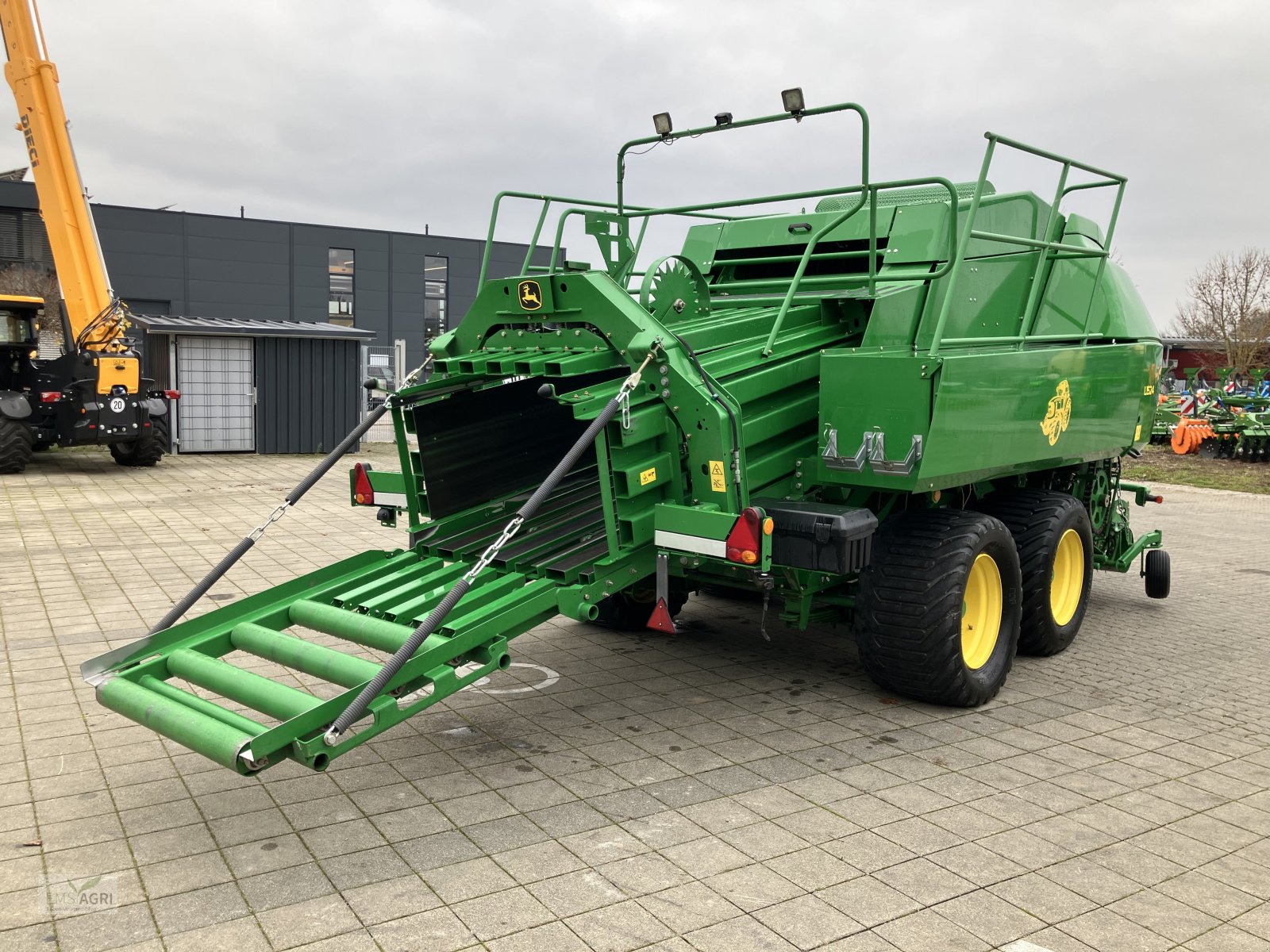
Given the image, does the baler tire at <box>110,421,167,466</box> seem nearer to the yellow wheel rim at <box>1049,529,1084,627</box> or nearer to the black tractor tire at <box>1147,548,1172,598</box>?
the yellow wheel rim at <box>1049,529,1084,627</box>

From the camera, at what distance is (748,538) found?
4.55 m

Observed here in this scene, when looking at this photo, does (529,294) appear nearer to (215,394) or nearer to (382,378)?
(215,394)

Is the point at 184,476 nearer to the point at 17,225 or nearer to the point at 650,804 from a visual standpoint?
the point at 650,804

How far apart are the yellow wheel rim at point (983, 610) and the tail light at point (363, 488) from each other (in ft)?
10.9

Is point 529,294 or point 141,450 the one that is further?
point 141,450

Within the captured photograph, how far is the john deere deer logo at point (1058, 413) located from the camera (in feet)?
19.2

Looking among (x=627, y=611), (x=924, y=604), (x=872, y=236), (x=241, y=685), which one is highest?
(x=872, y=236)

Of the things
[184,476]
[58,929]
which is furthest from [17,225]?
[58,929]

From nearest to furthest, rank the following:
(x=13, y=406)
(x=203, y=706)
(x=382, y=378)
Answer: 1. (x=203, y=706)
2. (x=13, y=406)
3. (x=382, y=378)

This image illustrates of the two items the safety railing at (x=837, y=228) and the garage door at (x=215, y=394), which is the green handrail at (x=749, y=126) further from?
the garage door at (x=215, y=394)

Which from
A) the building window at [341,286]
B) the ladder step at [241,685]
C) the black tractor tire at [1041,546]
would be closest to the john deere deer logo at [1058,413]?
the black tractor tire at [1041,546]

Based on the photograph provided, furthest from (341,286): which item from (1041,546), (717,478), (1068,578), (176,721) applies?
(176,721)

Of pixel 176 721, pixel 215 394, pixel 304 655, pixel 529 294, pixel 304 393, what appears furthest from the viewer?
pixel 304 393

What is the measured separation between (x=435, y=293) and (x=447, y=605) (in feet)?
135
